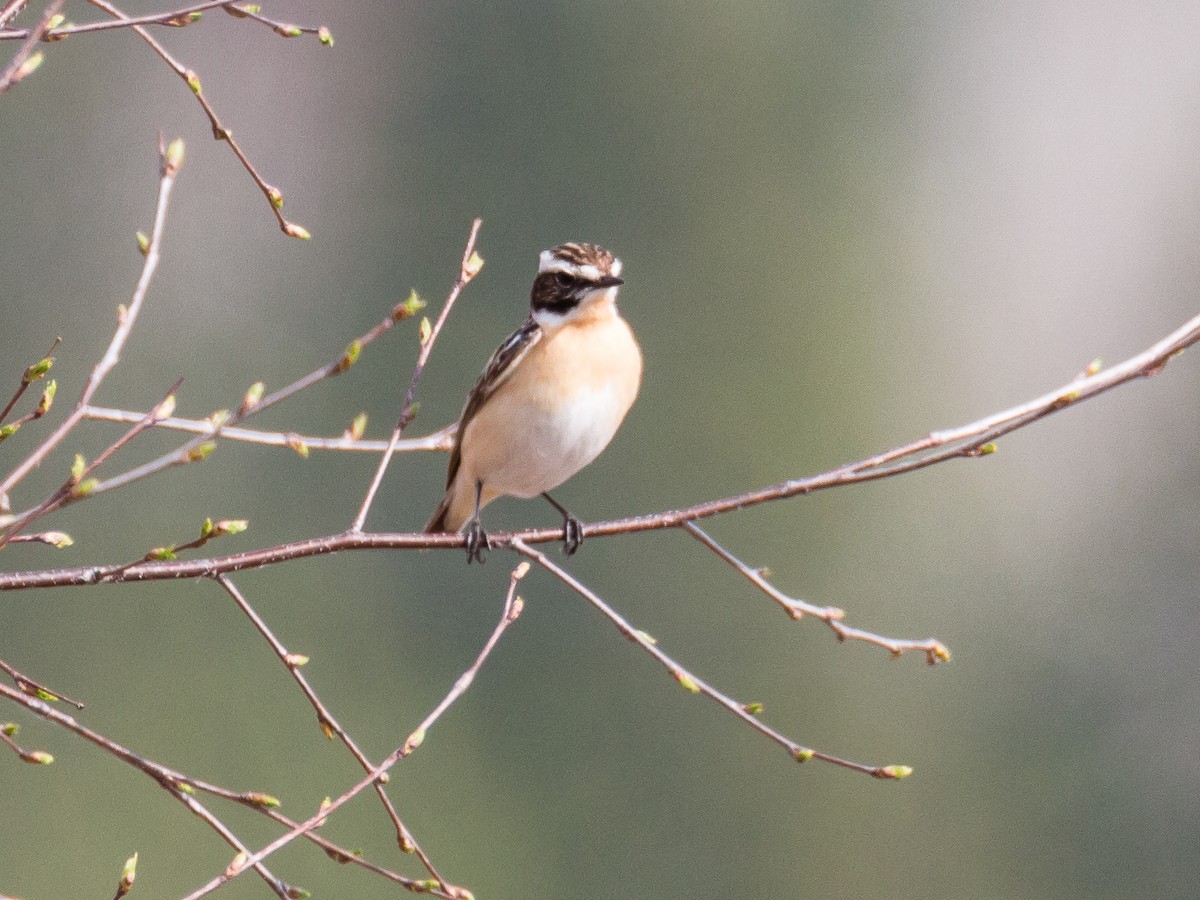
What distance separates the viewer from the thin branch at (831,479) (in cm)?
187

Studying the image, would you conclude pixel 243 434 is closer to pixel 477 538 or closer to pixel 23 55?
pixel 23 55

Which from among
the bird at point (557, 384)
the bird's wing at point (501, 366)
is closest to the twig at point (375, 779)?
the bird at point (557, 384)

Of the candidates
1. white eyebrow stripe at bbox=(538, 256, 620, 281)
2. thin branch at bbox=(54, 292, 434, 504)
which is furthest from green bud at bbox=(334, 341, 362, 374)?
white eyebrow stripe at bbox=(538, 256, 620, 281)

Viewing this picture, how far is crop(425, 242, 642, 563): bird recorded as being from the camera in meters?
3.38

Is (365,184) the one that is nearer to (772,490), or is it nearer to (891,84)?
(891,84)

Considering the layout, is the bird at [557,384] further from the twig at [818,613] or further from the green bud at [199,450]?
the green bud at [199,450]

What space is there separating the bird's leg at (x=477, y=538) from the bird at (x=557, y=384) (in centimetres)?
3

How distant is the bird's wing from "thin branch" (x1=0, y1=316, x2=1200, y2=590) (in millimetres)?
1267

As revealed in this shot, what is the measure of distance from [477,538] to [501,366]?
2.05 feet

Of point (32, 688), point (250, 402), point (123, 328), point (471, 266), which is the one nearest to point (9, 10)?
point (123, 328)

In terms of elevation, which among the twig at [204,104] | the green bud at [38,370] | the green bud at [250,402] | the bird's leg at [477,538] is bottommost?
the bird's leg at [477,538]

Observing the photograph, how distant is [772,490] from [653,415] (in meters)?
18.8

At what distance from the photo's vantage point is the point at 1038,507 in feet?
76.6

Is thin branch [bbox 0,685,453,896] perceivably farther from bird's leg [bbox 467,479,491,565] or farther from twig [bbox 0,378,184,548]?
bird's leg [bbox 467,479,491,565]
